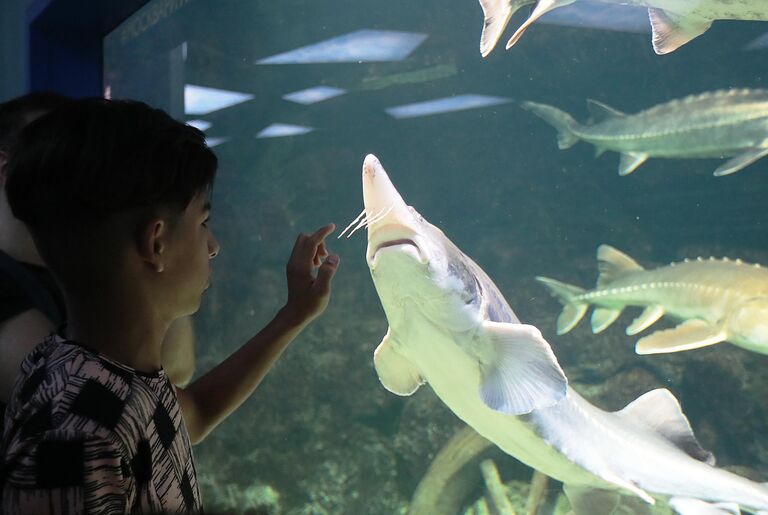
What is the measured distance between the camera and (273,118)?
7.09 metres

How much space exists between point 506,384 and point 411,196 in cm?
779

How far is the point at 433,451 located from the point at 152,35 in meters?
3.39

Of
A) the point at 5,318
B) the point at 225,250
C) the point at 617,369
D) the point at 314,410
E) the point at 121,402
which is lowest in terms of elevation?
the point at 314,410

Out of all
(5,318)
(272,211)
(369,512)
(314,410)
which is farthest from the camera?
(272,211)

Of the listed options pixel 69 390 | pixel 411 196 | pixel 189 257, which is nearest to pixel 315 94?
pixel 411 196

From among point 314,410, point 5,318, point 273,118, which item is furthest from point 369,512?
point 273,118

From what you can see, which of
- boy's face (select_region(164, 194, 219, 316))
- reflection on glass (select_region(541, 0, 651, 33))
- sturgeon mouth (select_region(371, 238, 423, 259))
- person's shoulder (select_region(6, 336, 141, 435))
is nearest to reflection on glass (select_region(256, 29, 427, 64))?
reflection on glass (select_region(541, 0, 651, 33))

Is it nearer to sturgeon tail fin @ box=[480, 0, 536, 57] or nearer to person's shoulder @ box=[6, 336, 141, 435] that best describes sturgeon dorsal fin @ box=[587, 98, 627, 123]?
sturgeon tail fin @ box=[480, 0, 536, 57]

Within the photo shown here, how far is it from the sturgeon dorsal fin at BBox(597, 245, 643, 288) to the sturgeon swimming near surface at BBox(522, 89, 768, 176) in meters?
0.68

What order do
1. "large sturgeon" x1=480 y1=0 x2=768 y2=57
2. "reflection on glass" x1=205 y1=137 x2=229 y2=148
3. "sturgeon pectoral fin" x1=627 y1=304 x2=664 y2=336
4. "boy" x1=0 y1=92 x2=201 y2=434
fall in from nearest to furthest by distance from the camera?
"boy" x1=0 y1=92 x2=201 y2=434 → "large sturgeon" x1=480 y1=0 x2=768 y2=57 → "sturgeon pectoral fin" x1=627 y1=304 x2=664 y2=336 → "reflection on glass" x1=205 y1=137 x2=229 y2=148

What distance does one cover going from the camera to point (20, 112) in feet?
4.66

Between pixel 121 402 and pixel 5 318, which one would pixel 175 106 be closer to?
pixel 5 318

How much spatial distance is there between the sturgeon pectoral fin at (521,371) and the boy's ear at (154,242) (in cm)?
85

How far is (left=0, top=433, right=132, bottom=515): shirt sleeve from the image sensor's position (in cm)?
61
